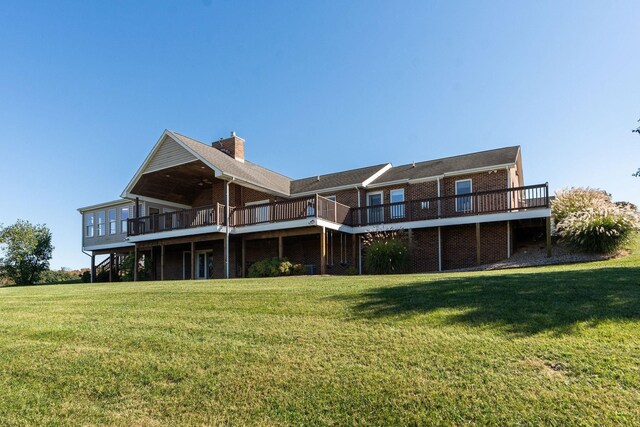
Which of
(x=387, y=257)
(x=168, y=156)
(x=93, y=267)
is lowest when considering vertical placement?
(x=93, y=267)

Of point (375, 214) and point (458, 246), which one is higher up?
point (375, 214)

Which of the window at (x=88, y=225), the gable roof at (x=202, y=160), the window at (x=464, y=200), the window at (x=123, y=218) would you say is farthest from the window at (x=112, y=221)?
the window at (x=464, y=200)

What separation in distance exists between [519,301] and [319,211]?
11538 millimetres

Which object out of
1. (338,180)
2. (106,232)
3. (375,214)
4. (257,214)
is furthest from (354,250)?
(106,232)

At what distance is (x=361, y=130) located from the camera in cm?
2167

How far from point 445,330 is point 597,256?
11.6 m

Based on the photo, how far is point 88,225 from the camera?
2781 centimetres

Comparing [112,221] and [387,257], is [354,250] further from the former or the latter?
[112,221]

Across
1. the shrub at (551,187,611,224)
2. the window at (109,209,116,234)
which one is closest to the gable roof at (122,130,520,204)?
the shrub at (551,187,611,224)

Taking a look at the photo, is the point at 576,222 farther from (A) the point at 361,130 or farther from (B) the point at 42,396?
(B) the point at 42,396

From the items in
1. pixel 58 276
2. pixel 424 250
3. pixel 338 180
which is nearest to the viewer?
pixel 424 250

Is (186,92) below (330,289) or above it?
above

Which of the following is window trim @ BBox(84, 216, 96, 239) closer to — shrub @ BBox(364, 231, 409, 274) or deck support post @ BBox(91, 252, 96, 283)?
deck support post @ BBox(91, 252, 96, 283)

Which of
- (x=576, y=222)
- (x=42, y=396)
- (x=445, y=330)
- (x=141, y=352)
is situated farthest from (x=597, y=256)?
(x=42, y=396)
